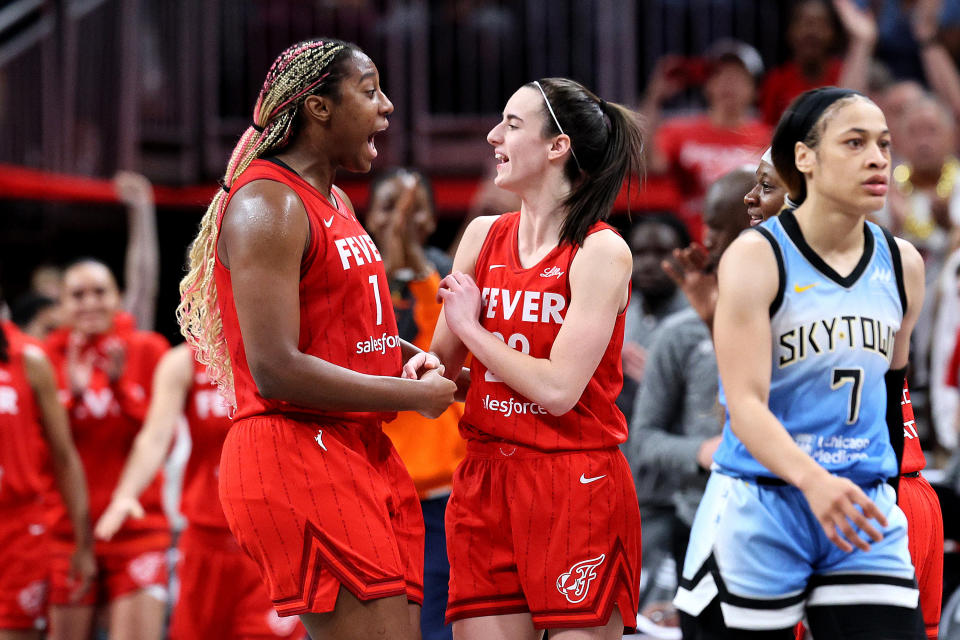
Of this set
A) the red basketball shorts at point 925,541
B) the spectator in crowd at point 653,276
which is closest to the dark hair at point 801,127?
the red basketball shorts at point 925,541

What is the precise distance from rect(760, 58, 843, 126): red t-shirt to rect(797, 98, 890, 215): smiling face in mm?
6499

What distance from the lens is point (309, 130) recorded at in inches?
127

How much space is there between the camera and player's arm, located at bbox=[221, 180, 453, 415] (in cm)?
296

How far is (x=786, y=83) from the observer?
30.8ft

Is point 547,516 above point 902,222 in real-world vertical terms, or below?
below

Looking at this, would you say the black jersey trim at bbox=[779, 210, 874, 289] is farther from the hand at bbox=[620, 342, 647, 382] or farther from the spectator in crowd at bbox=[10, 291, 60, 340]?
the spectator in crowd at bbox=[10, 291, 60, 340]

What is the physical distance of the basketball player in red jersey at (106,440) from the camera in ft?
19.6

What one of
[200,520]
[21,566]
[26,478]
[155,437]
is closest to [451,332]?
[200,520]

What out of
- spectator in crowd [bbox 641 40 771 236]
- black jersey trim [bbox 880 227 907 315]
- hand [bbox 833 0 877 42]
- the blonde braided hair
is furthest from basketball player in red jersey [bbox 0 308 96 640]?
hand [bbox 833 0 877 42]

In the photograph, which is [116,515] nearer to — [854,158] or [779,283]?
[779,283]

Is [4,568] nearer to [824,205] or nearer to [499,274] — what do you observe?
[499,274]

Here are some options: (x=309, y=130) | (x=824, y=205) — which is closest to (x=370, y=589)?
(x=309, y=130)

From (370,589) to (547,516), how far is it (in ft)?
1.92

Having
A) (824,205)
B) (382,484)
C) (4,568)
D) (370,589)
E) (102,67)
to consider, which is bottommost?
(4,568)
